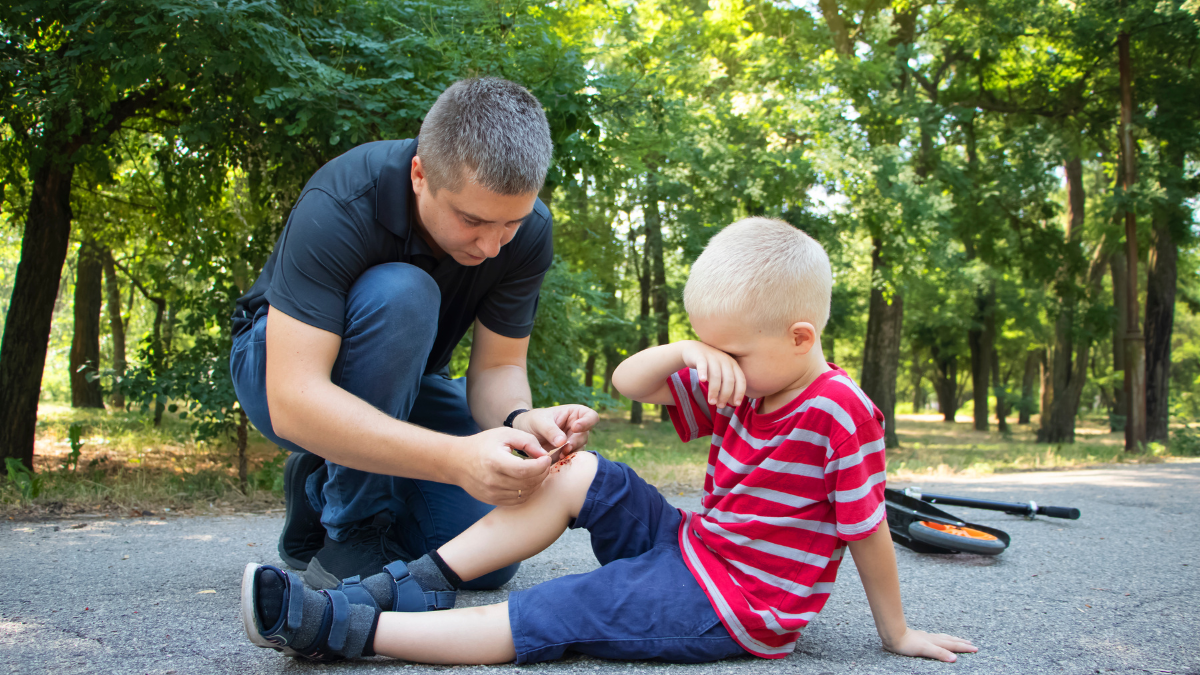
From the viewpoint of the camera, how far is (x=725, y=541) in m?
1.70

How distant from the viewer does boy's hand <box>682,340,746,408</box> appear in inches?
64.3

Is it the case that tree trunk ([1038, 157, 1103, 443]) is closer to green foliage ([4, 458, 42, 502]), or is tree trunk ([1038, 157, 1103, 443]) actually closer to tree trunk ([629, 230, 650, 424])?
tree trunk ([629, 230, 650, 424])

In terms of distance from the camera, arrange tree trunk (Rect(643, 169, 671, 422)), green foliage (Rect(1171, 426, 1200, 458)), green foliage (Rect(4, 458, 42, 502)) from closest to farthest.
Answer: green foliage (Rect(4, 458, 42, 502)) → green foliage (Rect(1171, 426, 1200, 458)) → tree trunk (Rect(643, 169, 671, 422))

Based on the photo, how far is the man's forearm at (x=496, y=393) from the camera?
2357 mm

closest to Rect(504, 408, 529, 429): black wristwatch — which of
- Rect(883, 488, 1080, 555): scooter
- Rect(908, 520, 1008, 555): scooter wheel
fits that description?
Rect(883, 488, 1080, 555): scooter

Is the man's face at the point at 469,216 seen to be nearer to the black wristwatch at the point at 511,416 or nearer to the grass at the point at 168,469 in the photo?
the black wristwatch at the point at 511,416

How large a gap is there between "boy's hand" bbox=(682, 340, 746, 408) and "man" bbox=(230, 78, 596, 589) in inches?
13.4

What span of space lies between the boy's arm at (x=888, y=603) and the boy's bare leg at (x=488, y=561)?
25.6 inches

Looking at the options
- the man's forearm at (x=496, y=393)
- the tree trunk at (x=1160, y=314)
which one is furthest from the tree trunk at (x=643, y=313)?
the man's forearm at (x=496, y=393)

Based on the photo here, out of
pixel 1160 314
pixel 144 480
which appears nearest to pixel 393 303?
pixel 144 480

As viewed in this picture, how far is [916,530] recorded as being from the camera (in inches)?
111

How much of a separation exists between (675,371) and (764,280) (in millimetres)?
372

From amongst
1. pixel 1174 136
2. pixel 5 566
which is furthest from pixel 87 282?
pixel 1174 136

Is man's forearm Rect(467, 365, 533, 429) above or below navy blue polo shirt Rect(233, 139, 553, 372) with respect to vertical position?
below
